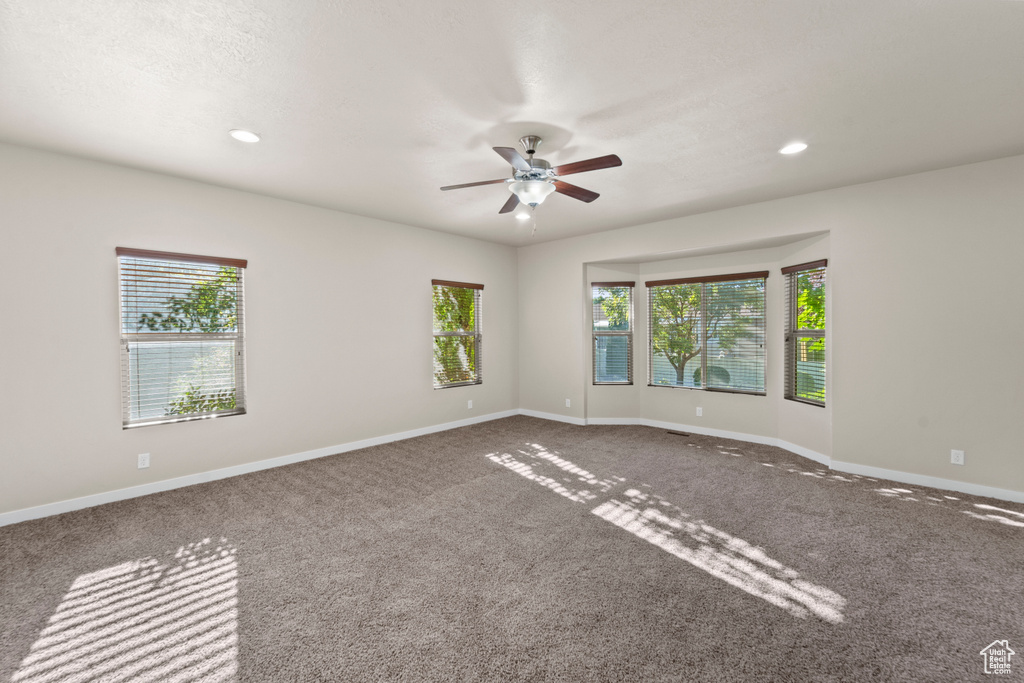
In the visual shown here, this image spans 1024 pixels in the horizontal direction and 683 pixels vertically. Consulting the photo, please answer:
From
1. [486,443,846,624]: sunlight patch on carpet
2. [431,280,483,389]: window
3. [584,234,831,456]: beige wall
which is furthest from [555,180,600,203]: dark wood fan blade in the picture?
[431,280,483,389]: window

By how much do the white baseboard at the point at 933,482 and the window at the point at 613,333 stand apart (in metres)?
2.64

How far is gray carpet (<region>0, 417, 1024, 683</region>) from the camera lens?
1.76m

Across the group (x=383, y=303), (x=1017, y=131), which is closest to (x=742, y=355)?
(x=1017, y=131)

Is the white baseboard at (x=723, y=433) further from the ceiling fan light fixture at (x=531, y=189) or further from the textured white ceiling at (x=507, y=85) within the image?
the ceiling fan light fixture at (x=531, y=189)

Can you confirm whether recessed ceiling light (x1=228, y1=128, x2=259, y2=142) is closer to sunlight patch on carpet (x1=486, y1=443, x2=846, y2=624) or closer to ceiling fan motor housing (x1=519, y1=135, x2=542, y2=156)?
ceiling fan motor housing (x1=519, y1=135, x2=542, y2=156)

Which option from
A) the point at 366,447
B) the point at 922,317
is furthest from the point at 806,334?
the point at 366,447

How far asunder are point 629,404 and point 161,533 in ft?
16.9

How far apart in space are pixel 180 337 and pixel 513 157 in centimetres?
325

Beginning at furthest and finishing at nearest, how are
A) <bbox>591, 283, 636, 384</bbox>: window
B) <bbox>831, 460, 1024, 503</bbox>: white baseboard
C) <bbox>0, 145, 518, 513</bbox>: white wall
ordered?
<bbox>591, 283, 636, 384</bbox>: window
<bbox>831, 460, 1024, 503</bbox>: white baseboard
<bbox>0, 145, 518, 513</bbox>: white wall

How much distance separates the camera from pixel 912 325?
12.3 feet

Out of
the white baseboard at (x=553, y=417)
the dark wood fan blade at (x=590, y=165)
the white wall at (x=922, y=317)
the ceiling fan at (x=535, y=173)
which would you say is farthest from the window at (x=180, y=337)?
the white wall at (x=922, y=317)

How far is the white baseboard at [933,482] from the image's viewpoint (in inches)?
134

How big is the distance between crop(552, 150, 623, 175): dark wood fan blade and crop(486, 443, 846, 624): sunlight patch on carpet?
2350 mm

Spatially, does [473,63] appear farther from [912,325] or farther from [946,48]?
[912,325]
